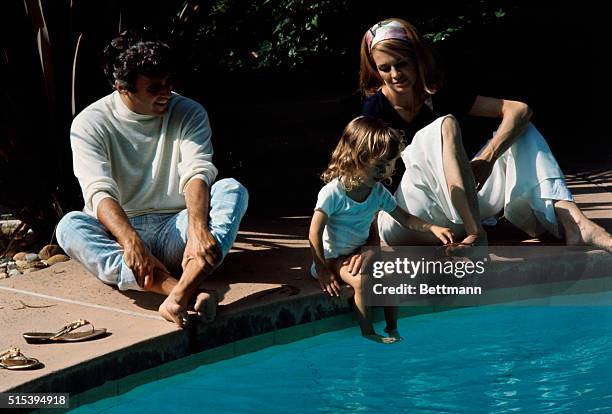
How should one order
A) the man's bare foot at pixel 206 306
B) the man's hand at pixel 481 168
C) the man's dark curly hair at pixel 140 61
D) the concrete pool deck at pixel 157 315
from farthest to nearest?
1. the man's hand at pixel 481 168
2. the man's dark curly hair at pixel 140 61
3. the man's bare foot at pixel 206 306
4. the concrete pool deck at pixel 157 315

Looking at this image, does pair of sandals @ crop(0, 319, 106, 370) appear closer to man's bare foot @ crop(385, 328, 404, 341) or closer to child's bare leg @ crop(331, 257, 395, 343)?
child's bare leg @ crop(331, 257, 395, 343)

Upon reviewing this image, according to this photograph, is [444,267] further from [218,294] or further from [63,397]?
[63,397]

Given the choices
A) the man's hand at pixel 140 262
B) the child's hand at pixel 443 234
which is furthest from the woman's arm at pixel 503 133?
the man's hand at pixel 140 262

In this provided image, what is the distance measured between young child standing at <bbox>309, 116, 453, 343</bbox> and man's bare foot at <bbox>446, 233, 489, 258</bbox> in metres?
0.07

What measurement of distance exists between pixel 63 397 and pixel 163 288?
30.5 inches

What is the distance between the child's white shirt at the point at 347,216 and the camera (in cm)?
439

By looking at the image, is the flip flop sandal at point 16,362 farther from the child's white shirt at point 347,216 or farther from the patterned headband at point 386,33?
the patterned headband at point 386,33

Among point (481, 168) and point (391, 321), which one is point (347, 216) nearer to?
point (391, 321)

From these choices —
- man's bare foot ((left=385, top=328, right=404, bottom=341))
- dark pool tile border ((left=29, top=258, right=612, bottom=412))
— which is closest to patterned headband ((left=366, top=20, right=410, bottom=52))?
dark pool tile border ((left=29, top=258, right=612, bottom=412))

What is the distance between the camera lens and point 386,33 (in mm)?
4793

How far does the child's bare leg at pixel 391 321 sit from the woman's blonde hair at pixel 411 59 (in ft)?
3.41

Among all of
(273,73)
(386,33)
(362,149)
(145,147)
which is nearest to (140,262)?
(145,147)

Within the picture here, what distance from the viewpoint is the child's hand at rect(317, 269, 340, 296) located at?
14.4ft

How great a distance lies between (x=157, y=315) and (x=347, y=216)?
2.83 feet
